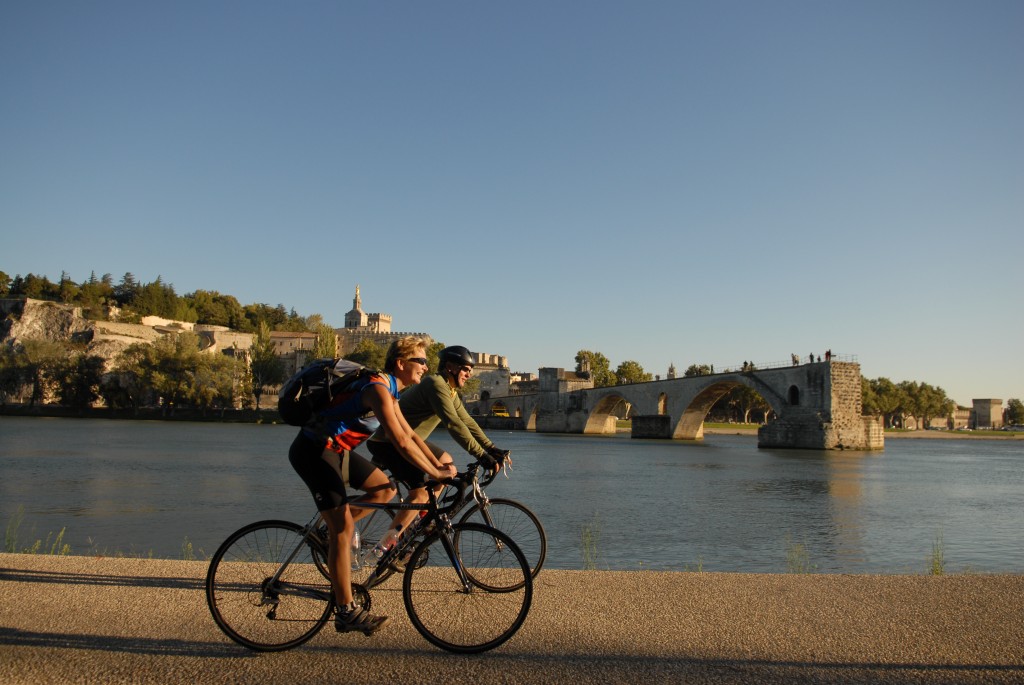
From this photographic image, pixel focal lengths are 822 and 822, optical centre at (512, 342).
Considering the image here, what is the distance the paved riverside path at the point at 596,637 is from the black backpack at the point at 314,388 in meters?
1.22

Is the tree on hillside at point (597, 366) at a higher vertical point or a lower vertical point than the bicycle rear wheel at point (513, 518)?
higher

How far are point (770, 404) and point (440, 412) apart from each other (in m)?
55.3

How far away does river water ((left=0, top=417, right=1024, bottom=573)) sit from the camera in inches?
488

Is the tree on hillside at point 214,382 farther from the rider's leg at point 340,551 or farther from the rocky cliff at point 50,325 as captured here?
the rider's leg at point 340,551

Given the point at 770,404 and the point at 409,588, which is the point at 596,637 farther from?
the point at 770,404

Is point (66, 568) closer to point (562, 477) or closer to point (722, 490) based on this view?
point (722, 490)

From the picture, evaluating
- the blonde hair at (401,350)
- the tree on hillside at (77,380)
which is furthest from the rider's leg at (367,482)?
the tree on hillside at (77,380)

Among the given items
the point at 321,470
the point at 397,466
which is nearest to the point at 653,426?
the point at 397,466

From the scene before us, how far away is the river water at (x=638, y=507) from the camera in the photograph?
40.7 ft

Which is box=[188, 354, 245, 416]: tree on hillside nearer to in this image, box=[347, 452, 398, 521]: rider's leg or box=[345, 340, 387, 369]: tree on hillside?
box=[345, 340, 387, 369]: tree on hillside

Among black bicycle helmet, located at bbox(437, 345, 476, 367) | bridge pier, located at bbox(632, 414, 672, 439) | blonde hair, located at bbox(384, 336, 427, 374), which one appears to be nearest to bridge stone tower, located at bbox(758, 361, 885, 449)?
bridge pier, located at bbox(632, 414, 672, 439)

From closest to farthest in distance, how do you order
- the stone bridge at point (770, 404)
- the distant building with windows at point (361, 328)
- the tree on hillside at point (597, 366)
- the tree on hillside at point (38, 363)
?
1. the stone bridge at point (770, 404)
2. the tree on hillside at point (38, 363)
3. the tree on hillside at point (597, 366)
4. the distant building with windows at point (361, 328)

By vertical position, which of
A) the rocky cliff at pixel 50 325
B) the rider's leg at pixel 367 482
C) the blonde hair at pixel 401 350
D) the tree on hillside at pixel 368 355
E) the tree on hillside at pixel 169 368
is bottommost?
the rider's leg at pixel 367 482

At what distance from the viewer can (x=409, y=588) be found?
4.15 meters
